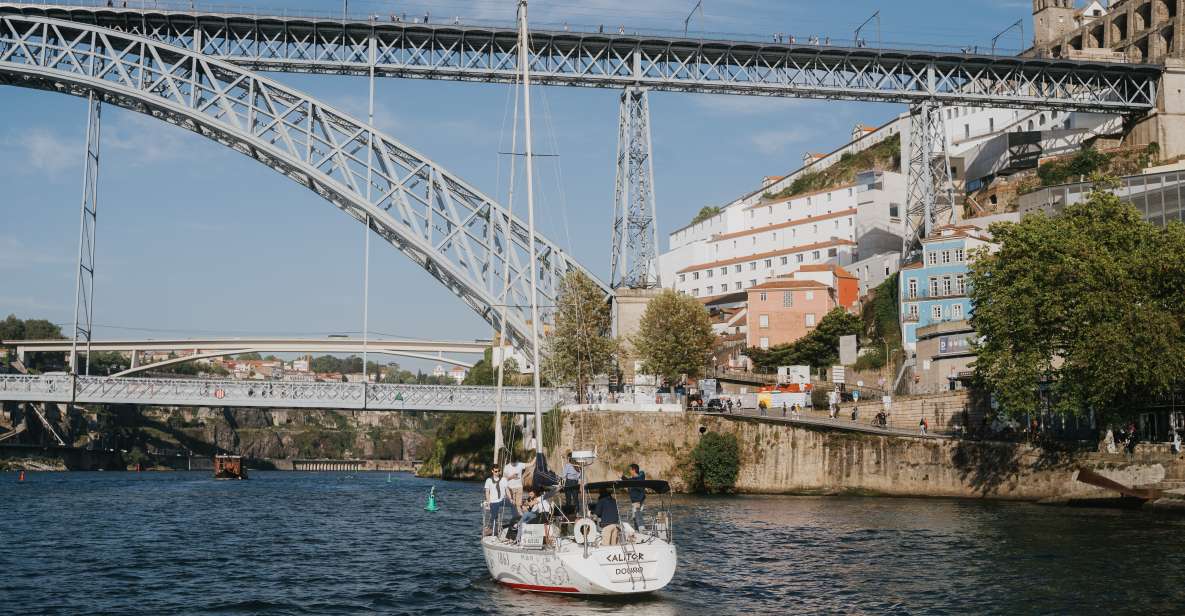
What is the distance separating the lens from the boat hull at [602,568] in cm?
2683

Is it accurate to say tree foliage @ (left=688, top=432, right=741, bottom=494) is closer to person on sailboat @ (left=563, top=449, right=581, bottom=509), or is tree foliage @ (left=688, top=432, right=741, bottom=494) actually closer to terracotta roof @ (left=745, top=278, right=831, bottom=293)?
person on sailboat @ (left=563, top=449, right=581, bottom=509)

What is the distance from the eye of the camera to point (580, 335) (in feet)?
233

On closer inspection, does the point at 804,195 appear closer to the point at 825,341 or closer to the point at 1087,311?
the point at 825,341

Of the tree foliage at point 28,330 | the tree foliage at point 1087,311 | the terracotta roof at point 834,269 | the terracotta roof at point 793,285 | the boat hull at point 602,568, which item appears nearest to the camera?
the boat hull at point 602,568

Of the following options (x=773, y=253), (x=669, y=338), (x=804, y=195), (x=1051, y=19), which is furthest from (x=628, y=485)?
(x=1051, y=19)

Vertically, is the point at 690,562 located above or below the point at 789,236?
below

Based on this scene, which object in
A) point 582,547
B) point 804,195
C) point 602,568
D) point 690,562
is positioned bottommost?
point 690,562

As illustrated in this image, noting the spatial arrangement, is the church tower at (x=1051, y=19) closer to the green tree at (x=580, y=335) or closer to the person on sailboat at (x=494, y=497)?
the green tree at (x=580, y=335)

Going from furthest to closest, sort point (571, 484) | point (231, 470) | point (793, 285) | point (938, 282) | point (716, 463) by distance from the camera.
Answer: point (793, 285) → point (231, 470) → point (938, 282) → point (716, 463) → point (571, 484)

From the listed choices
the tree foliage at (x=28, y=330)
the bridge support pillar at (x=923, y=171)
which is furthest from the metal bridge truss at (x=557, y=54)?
the tree foliage at (x=28, y=330)

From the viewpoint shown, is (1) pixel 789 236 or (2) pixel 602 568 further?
(1) pixel 789 236

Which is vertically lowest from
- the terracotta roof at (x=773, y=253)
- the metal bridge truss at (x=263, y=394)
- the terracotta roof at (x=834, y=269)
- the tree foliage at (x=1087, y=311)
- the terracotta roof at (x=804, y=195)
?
the metal bridge truss at (x=263, y=394)

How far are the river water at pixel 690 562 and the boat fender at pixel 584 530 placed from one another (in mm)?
1521

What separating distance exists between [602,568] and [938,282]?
61.0m
